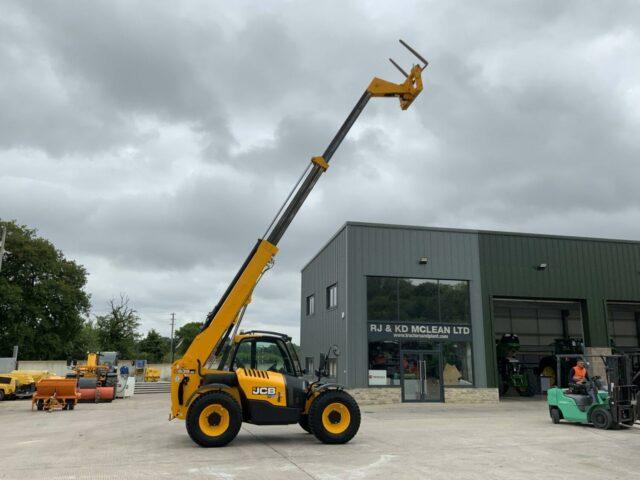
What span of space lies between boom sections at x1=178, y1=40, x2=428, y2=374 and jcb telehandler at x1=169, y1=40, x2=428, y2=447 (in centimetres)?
2

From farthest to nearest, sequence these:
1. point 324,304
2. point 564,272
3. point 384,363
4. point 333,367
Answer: point 324,304 < point 564,272 < point 333,367 < point 384,363

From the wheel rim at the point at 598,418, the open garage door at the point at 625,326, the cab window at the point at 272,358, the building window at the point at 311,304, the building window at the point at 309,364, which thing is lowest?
the wheel rim at the point at 598,418

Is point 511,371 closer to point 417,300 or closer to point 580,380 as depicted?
point 417,300

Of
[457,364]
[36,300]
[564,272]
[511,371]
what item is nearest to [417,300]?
[457,364]

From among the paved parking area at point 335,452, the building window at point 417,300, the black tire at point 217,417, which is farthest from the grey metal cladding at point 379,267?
the black tire at point 217,417

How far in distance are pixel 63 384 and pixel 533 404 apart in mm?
18595

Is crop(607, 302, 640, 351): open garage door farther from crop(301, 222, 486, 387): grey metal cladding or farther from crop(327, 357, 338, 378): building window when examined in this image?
crop(327, 357, 338, 378): building window

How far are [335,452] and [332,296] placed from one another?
1407 cm

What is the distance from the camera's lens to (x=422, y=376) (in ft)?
67.5

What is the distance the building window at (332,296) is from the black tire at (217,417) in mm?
12720

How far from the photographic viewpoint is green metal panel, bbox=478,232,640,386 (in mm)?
22281

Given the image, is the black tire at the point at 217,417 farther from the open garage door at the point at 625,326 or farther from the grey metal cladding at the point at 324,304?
the open garage door at the point at 625,326

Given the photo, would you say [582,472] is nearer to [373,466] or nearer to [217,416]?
[373,466]

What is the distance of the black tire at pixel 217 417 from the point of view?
9516 millimetres
